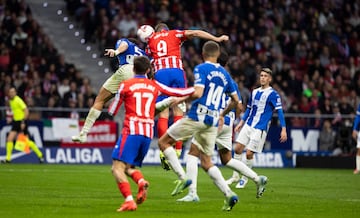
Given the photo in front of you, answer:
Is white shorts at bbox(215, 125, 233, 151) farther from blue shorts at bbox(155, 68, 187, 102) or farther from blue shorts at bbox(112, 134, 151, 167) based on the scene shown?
blue shorts at bbox(112, 134, 151, 167)

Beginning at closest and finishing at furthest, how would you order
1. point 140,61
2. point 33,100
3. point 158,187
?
1. point 140,61
2. point 158,187
3. point 33,100

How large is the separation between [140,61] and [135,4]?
70.8ft

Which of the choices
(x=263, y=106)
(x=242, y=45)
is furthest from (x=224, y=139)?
(x=242, y=45)

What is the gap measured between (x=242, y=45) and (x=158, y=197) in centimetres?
1977

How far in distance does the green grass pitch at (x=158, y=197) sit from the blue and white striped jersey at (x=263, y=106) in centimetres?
140

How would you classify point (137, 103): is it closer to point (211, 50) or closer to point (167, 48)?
point (211, 50)

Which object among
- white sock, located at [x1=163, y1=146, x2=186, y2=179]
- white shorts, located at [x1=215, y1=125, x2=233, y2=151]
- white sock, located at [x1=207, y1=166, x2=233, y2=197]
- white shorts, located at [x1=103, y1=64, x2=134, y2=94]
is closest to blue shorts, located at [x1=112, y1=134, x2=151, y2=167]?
white sock, located at [x1=207, y1=166, x2=233, y2=197]

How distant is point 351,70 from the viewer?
117 ft

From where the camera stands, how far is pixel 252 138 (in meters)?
19.6

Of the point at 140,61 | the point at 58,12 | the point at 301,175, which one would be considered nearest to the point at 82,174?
the point at 301,175

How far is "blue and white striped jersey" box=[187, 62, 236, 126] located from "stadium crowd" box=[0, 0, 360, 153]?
51.4 feet

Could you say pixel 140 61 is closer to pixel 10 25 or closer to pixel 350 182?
pixel 350 182

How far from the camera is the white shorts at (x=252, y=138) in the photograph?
1947 centimetres

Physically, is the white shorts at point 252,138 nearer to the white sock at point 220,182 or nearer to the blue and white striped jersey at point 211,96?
the blue and white striped jersey at point 211,96
